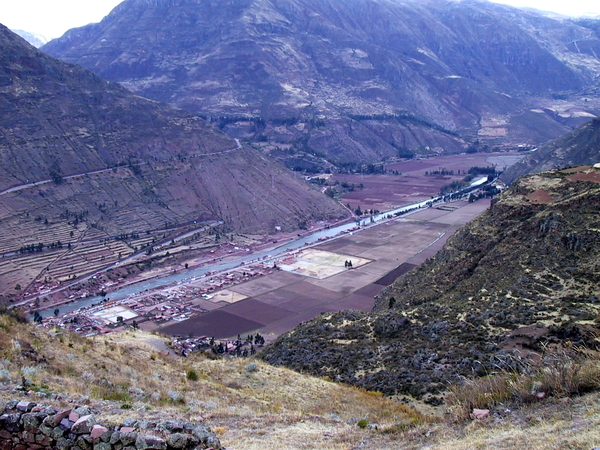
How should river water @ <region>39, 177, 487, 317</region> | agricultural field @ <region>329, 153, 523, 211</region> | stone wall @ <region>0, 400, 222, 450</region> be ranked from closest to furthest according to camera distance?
stone wall @ <region>0, 400, 222, 450</region>
river water @ <region>39, 177, 487, 317</region>
agricultural field @ <region>329, 153, 523, 211</region>

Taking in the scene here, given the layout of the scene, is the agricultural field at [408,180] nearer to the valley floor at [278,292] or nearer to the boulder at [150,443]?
the valley floor at [278,292]

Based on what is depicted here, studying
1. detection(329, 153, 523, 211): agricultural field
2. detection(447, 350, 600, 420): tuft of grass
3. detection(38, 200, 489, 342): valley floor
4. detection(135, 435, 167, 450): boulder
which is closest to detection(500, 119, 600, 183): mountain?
detection(329, 153, 523, 211): agricultural field

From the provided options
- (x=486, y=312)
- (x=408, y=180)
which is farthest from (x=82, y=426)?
(x=408, y=180)

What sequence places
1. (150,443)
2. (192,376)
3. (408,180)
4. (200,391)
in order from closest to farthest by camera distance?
(150,443), (200,391), (192,376), (408,180)

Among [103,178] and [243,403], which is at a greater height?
[103,178]

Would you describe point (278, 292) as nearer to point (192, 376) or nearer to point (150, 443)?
point (192, 376)

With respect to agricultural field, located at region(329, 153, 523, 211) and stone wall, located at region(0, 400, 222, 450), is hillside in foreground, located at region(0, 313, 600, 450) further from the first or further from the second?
agricultural field, located at region(329, 153, 523, 211)
